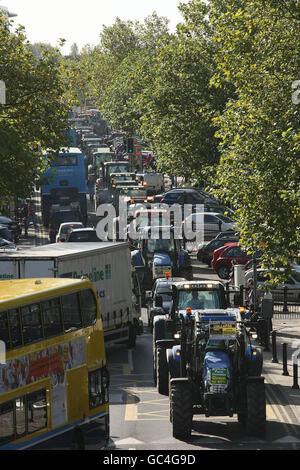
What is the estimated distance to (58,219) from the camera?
53562 mm

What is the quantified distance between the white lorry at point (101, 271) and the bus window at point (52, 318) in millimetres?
8728

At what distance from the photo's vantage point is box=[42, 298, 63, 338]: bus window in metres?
16.8

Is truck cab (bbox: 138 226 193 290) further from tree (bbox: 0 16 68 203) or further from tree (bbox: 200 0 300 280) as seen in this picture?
tree (bbox: 200 0 300 280)

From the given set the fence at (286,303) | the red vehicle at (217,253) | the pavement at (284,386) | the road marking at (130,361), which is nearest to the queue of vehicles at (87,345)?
the road marking at (130,361)

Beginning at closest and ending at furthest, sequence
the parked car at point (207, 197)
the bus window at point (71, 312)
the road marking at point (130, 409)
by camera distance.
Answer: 1. the bus window at point (71, 312)
2. the road marking at point (130, 409)
3. the parked car at point (207, 197)

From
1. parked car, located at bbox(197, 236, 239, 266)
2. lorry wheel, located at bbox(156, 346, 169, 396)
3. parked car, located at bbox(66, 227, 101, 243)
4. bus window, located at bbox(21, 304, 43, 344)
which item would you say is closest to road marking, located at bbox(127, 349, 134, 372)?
lorry wheel, located at bbox(156, 346, 169, 396)

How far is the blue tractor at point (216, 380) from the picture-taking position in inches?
740

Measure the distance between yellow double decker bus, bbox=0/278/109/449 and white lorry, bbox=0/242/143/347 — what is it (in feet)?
25.5

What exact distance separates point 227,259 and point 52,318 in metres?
27.3

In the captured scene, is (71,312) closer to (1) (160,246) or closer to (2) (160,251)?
(2) (160,251)

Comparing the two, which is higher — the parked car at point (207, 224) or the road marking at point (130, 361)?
the parked car at point (207, 224)

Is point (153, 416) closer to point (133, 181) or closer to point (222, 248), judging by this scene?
point (222, 248)

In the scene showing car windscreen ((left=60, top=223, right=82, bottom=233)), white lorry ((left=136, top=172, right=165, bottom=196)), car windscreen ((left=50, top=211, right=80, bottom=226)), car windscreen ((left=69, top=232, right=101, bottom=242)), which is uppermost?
white lorry ((left=136, top=172, right=165, bottom=196))

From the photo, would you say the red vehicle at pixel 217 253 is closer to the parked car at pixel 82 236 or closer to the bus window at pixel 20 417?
the parked car at pixel 82 236
